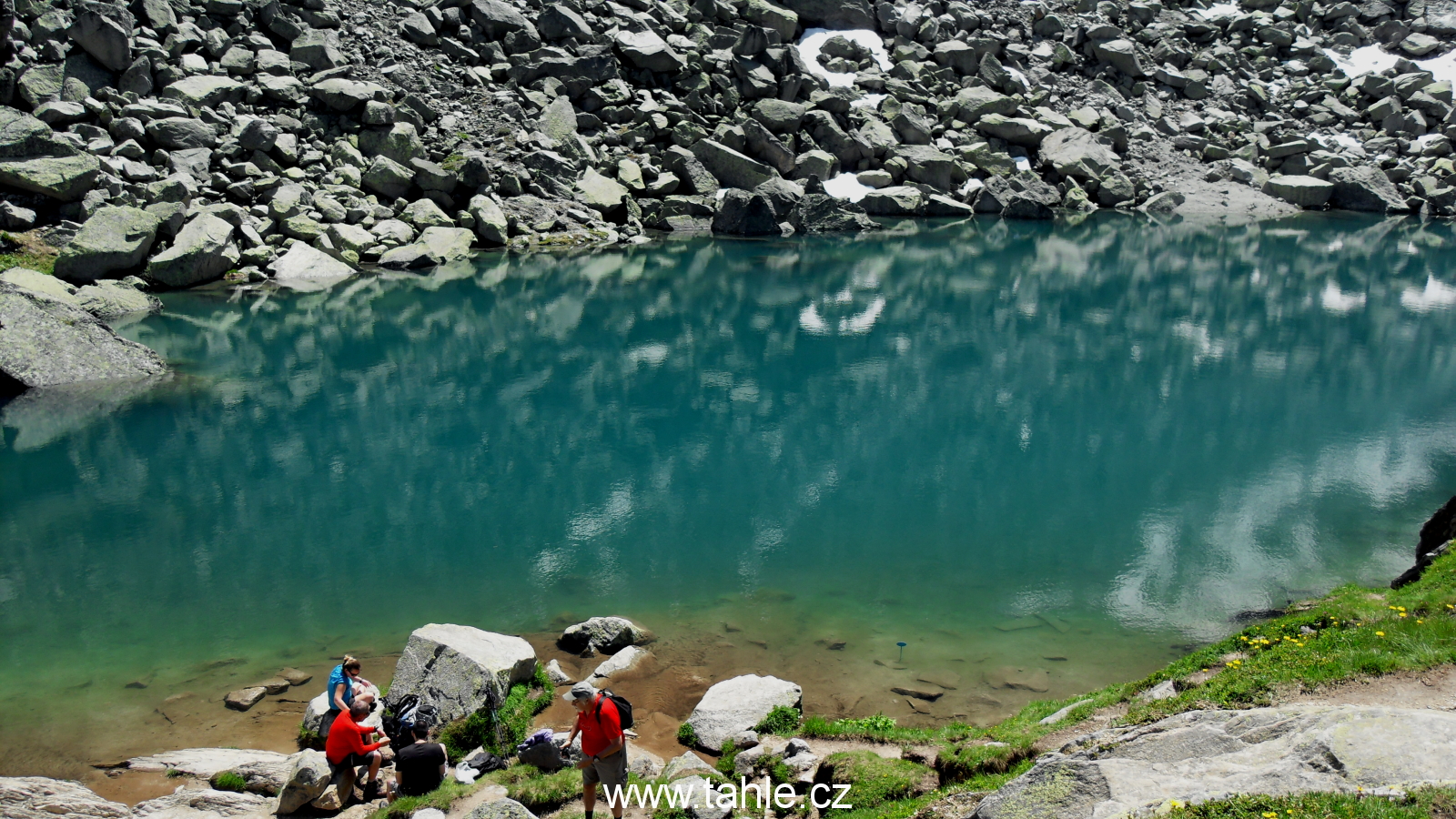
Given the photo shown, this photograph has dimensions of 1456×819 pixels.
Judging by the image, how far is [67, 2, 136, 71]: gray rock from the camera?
45.4 metres

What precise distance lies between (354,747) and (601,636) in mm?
4499

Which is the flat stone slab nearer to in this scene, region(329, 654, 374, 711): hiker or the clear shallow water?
region(329, 654, 374, 711): hiker

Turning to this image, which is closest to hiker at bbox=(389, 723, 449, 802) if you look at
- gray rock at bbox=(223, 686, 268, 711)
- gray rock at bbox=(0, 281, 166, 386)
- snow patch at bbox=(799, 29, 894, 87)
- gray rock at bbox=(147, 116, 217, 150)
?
gray rock at bbox=(223, 686, 268, 711)

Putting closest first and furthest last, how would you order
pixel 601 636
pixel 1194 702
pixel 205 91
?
pixel 1194 702 → pixel 601 636 → pixel 205 91

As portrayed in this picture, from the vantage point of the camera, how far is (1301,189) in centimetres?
7006

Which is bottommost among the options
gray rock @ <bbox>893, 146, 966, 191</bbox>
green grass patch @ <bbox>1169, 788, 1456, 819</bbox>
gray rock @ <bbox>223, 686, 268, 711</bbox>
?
gray rock @ <bbox>223, 686, 268, 711</bbox>

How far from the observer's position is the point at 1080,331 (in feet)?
117

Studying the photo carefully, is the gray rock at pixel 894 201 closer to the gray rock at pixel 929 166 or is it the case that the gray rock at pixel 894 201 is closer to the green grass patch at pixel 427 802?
the gray rock at pixel 929 166

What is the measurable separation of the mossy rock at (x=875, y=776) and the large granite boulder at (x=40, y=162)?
138 ft

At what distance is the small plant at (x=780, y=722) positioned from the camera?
36.7 feet

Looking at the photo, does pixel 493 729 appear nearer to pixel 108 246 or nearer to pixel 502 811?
pixel 502 811

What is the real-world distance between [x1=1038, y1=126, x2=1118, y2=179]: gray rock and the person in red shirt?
7028 centimetres

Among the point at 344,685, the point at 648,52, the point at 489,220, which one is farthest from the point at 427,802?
the point at 648,52

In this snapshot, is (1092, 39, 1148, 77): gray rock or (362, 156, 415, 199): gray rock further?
(1092, 39, 1148, 77): gray rock
